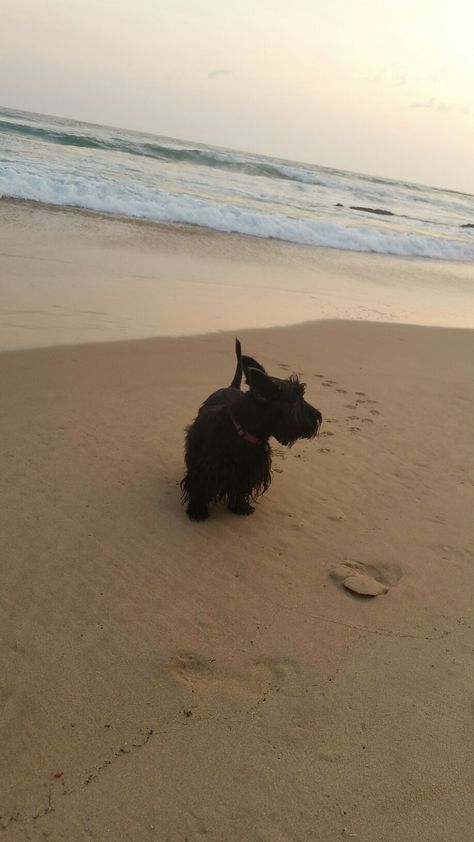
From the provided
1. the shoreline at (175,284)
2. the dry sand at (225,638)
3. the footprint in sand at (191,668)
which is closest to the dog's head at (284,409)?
the dry sand at (225,638)

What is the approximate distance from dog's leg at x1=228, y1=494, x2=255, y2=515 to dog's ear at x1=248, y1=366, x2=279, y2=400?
71cm

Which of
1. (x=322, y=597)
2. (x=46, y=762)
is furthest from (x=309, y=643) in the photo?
(x=46, y=762)

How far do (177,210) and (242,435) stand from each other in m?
13.9

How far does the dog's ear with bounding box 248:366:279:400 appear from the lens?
3.18 meters

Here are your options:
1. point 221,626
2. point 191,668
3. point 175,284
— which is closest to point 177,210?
point 175,284

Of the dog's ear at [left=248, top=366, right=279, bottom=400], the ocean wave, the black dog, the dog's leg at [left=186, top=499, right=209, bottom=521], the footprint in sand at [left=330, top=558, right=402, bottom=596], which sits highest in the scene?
the ocean wave

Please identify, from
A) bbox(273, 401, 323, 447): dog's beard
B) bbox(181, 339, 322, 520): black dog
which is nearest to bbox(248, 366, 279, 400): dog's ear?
bbox(181, 339, 322, 520): black dog

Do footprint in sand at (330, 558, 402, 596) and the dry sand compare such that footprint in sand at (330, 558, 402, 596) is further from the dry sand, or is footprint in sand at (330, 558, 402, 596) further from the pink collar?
the pink collar

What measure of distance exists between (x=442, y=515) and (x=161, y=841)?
264cm

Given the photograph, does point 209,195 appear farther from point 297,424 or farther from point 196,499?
point 297,424

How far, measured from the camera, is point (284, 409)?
3.31 meters

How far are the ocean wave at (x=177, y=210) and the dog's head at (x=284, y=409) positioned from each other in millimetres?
13032

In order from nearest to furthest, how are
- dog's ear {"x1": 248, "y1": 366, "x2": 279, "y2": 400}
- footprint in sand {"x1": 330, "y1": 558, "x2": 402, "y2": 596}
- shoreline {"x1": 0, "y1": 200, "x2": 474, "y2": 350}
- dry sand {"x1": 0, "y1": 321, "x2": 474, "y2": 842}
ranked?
dry sand {"x1": 0, "y1": 321, "x2": 474, "y2": 842}, footprint in sand {"x1": 330, "y1": 558, "x2": 402, "y2": 596}, dog's ear {"x1": 248, "y1": 366, "x2": 279, "y2": 400}, shoreline {"x1": 0, "y1": 200, "x2": 474, "y2": 350}

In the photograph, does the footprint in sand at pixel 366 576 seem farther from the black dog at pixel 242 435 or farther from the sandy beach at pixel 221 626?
the black dog at pixel 242 435
